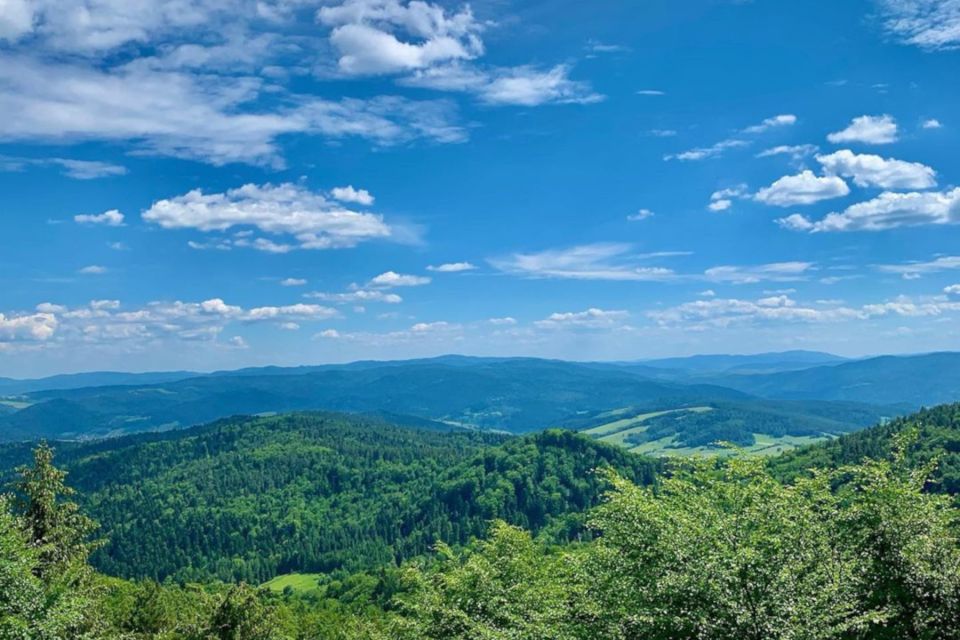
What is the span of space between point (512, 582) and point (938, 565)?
16333 millimetres

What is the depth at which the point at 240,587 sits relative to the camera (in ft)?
149

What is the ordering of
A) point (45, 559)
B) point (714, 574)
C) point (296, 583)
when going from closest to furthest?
point (714, 574) < point (45, 559) < point (296, 583)

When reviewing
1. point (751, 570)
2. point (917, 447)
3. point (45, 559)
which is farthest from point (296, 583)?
point (751, 570)

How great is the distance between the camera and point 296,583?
187 meters

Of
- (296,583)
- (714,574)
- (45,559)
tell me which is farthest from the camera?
(296,583)

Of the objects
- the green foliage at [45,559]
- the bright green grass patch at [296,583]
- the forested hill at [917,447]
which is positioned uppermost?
the green foliage at [45,559]

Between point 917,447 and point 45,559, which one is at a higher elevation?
point 45,559

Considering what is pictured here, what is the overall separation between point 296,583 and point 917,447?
17328 cm

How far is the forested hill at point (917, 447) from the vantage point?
140 m

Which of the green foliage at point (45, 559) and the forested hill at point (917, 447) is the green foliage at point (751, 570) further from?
the forested hill at point (917, 447)

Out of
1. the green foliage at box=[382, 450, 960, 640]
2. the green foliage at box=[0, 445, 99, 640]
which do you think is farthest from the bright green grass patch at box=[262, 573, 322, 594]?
the green foliage at box=[382, 450, 960, 640]

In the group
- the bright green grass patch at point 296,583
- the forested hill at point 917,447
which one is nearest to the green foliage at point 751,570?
the forested hill at point 917,447

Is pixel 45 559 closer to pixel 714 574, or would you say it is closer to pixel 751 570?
pixel 714 574

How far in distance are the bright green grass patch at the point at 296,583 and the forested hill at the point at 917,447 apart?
128 m
